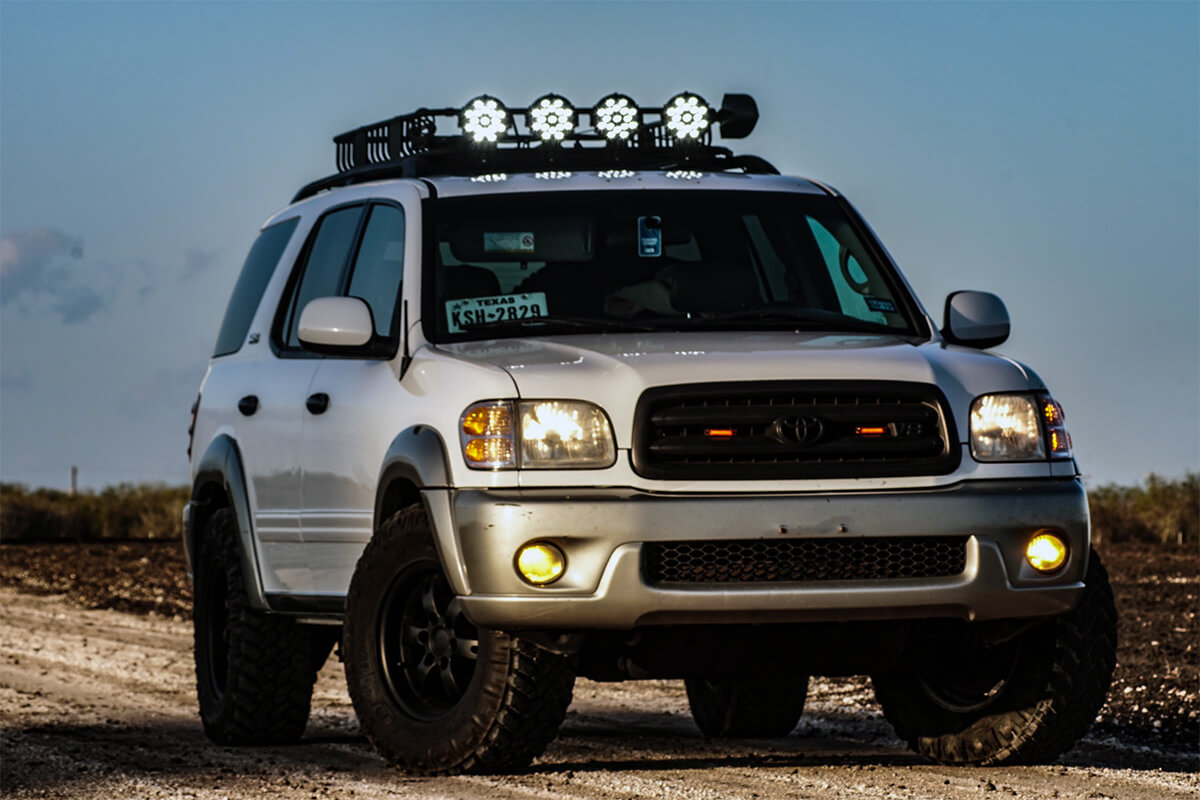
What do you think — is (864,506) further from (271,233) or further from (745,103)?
(271,233)

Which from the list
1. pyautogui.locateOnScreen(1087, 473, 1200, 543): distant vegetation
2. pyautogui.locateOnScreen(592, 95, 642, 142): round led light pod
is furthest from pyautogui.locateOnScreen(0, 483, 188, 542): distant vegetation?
pyautogui.locateOnScreen(592, 95, 642, 142): round led light pod

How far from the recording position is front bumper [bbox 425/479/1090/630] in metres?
6.44

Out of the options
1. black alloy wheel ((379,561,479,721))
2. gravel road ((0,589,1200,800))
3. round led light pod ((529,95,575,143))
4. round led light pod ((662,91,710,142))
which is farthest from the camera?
round led light pod ((662,91,710,142))

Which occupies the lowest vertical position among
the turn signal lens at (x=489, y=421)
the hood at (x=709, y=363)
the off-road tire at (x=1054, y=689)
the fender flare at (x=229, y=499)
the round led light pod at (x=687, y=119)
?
the off-road tire at (x=1054, y=689)

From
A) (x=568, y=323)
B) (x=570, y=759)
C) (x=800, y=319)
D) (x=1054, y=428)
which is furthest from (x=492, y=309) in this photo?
(x=1054, y=428)

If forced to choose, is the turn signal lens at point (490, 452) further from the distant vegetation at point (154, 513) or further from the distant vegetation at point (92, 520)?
the distant vegetation at point (92, 520)

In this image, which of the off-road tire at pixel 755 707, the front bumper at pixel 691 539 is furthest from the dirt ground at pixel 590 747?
the front bumper at pixel 691 539

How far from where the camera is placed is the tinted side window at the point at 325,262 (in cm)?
858

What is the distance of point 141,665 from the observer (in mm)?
13453

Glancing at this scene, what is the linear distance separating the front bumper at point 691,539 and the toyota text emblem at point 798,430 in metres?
0.20

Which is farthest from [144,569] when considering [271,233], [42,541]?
[271,233]

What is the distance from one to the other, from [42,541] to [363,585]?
3028cm

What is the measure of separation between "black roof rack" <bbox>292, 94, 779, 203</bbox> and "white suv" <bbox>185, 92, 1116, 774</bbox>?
0.07 metres

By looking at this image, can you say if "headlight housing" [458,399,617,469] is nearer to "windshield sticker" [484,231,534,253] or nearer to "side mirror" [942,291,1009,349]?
"windshield sticker" [484,231,534,253]
